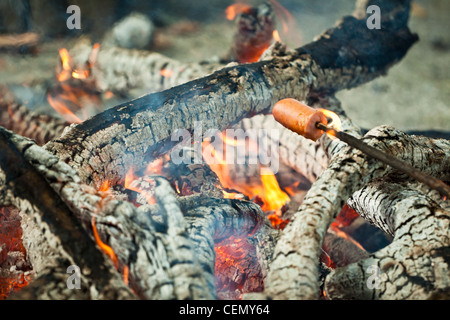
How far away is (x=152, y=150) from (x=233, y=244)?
33.6 inches

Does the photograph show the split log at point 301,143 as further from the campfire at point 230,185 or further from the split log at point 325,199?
the split log at point 325,199

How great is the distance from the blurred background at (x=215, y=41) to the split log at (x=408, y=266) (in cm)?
327

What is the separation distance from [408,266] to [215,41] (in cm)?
555

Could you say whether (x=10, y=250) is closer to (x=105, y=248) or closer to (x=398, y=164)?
(x=105, y=248)

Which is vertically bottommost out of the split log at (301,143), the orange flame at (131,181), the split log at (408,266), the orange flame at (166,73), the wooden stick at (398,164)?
the split log at (408,266)

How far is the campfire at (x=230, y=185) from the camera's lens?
190 centimetres

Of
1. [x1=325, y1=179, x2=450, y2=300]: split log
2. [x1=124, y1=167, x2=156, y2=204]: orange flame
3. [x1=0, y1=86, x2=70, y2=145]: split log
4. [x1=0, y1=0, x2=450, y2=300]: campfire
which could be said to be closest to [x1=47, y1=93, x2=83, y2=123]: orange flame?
[x1=0, y1=0, x2=450, y2=300]: campfire

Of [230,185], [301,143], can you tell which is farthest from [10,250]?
[301,143]

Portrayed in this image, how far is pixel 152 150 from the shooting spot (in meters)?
3.00

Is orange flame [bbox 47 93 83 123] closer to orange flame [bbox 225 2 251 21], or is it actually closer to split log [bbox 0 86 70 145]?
split log [bbox 0 86 70 145]

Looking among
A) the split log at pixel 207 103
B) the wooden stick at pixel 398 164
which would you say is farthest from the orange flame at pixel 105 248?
the wooden stick at pixel 398 164

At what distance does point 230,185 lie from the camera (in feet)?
12.4

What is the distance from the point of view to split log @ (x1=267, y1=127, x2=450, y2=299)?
1865mm
